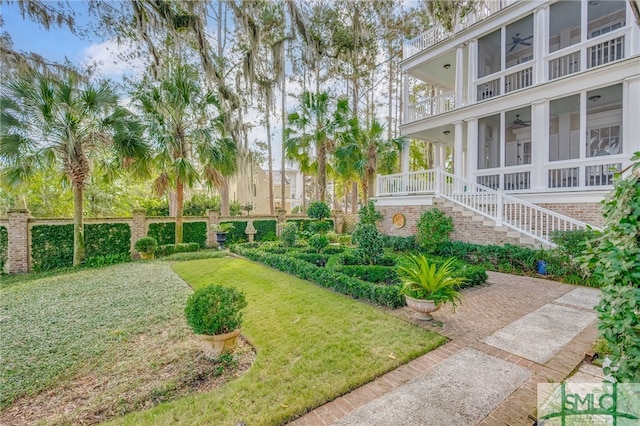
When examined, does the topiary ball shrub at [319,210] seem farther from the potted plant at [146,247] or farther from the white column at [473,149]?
the potted plant at [146,247]

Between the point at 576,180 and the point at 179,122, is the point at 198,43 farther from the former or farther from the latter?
the point at 576,180

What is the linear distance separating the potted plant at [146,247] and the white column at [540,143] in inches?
550

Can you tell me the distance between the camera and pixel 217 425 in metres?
2.34

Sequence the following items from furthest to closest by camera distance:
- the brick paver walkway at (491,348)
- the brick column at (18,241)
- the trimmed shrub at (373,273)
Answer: the brick column at (18,241) < the trimmed shrub at (373,273) < the brick paver walkway at (491,348)

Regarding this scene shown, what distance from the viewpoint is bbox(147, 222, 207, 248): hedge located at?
1283cm

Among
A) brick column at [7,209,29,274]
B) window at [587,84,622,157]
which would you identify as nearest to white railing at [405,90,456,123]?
window at [587,84,622,157]

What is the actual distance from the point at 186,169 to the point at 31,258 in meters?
5.88

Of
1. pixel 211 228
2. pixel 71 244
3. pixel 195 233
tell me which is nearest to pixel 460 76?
pixel 211 228

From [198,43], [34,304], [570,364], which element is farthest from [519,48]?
[34,304]

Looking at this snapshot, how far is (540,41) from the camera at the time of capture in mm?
9078

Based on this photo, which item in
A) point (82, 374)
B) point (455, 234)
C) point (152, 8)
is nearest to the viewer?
point (82, 374)

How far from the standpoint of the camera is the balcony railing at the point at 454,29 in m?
10.2

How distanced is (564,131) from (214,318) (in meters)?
12.7

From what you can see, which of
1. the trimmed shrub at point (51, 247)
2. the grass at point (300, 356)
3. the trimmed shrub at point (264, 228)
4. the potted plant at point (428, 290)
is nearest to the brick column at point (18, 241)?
the trimmed shrub at point (51, 247)
